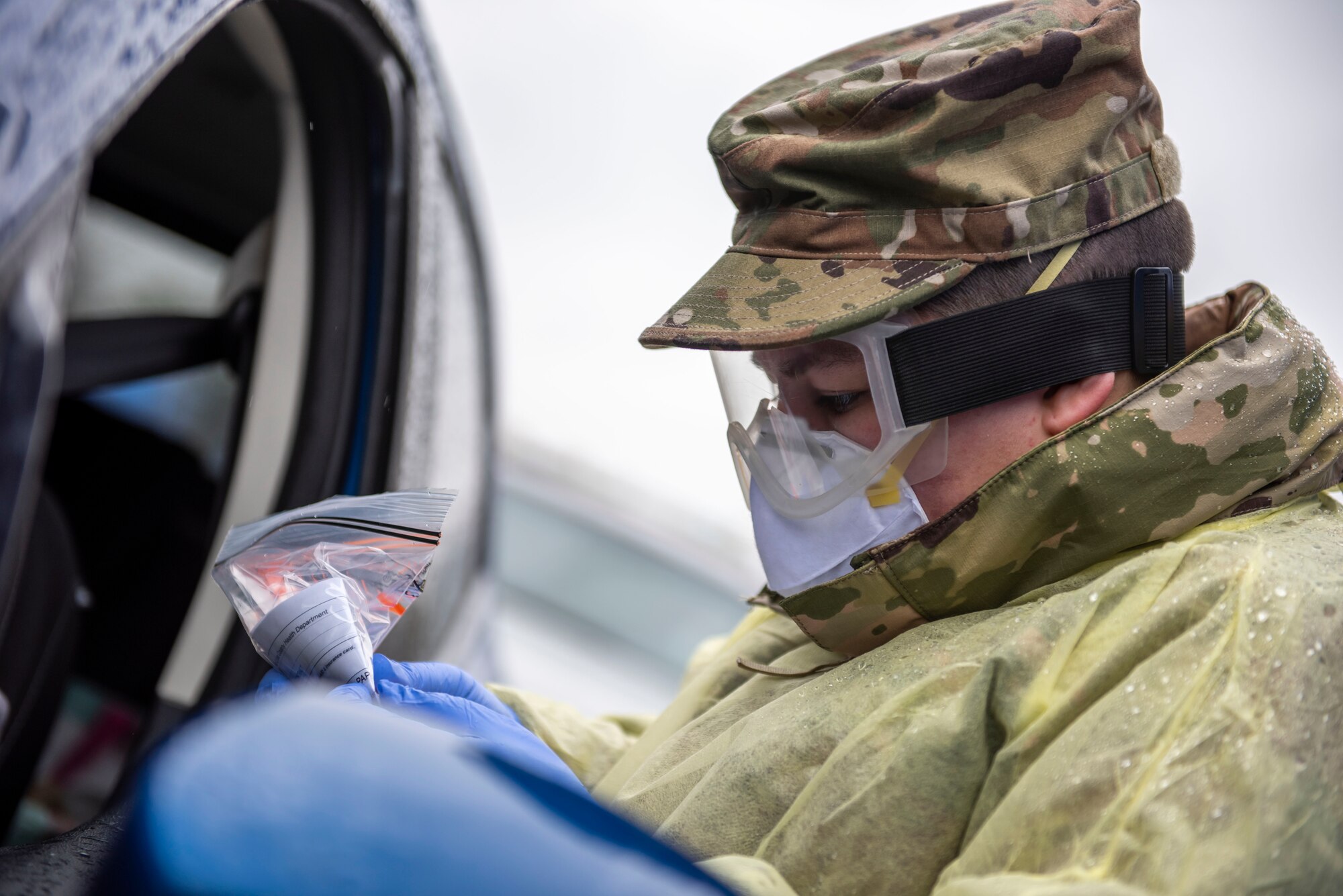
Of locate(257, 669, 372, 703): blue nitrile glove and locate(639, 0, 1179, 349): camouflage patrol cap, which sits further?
locate(639, 0, 1179, 349): camouflage patrol cap

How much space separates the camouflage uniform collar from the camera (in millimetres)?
1120

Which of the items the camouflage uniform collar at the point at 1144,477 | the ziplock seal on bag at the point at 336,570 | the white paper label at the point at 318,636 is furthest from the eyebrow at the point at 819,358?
the white paper label at the point at 318,636

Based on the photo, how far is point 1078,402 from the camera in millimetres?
1223

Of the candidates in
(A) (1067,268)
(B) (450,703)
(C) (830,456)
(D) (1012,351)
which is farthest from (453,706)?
(A) (1067,268)

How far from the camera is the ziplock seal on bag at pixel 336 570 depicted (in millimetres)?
1040

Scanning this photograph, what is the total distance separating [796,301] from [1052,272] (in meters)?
0.31

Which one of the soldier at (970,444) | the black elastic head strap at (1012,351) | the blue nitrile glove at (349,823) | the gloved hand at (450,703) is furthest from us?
the black elastic head strap at (1012,351)

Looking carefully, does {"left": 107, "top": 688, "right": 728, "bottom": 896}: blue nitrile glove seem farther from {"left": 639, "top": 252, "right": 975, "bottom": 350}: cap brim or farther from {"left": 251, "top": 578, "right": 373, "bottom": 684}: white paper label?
{"left": 639, "top": 252, "right": 975, "bottom": 350}: cap brim

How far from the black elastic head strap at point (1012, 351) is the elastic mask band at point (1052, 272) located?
0.04 feet

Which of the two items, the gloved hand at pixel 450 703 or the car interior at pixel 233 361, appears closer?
Answer: the gloved hand at pixel 450 703

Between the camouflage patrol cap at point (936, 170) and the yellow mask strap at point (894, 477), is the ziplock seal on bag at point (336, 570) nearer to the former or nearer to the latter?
the camouflage patrol cap at point (936, 170)

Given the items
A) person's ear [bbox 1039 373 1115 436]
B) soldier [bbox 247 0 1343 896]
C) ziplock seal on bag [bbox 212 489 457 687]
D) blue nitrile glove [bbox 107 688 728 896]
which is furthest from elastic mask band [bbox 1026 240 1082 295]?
blue nitrile glove [bbox 107 688 728 896]

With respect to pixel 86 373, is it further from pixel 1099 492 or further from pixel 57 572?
pixel 1099 492

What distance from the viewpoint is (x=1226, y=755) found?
2.68 feet
